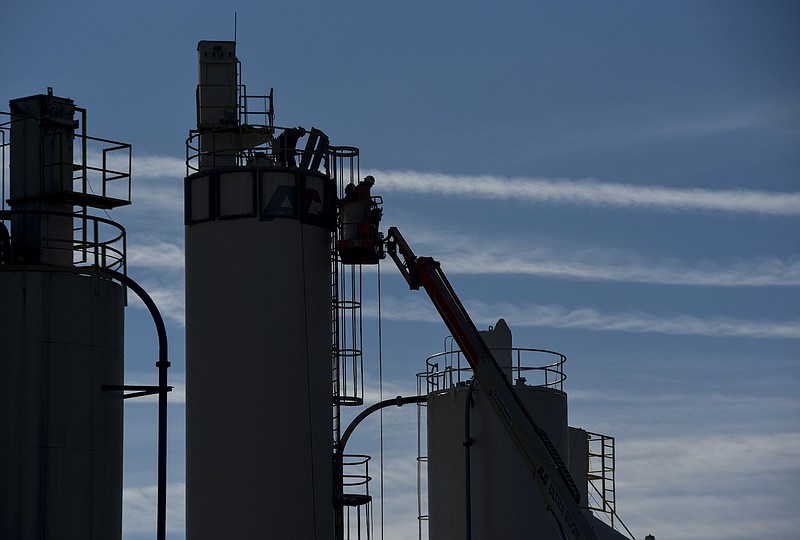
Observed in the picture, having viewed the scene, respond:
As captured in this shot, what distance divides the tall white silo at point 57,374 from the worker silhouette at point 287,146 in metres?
8.50

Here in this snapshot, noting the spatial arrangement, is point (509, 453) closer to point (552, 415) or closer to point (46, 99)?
point (552, 415)

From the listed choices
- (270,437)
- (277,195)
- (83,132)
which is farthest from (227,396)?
(83,132)

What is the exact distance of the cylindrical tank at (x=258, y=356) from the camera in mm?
39531

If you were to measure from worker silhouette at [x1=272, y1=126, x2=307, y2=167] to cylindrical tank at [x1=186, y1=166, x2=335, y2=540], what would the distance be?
0.71 m

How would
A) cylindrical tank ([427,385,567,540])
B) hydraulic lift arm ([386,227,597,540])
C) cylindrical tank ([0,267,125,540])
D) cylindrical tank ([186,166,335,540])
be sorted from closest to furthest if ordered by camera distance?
1. cylindrical tank ([0,267,125,540])
2. cylindrical tank ([186,166,335,540])
3. hydraulic lift arm ([386,227,597,540])
4. cylindrical tank ([427,385,567,540])

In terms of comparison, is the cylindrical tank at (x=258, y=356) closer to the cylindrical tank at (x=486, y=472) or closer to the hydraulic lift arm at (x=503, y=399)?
the hydraulic lift arm at (x=503, y=399)

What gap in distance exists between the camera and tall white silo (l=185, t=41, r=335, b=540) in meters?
39.6

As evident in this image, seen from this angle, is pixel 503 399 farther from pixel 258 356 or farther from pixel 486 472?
pixel 258 356

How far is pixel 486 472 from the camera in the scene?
44.9m

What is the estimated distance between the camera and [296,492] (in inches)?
1558

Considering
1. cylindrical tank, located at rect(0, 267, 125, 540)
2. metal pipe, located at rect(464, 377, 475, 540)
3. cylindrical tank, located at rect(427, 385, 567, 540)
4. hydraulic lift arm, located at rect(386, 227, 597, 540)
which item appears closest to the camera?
cylindrical tank, located at rect(0, 267, 125, 540)

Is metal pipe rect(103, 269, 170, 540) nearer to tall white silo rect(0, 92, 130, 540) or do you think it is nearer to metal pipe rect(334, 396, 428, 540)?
tall white silo rect(0, 92, 130, 540)

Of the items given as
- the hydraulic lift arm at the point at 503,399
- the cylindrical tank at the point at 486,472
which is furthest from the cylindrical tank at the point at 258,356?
the cylindrical tank at the point at 486,472

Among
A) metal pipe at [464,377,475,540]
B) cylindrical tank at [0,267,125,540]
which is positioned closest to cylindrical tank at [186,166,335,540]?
metal pipe at [464,377,475,540]
